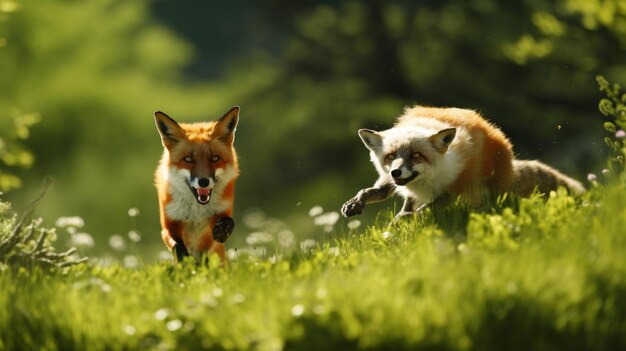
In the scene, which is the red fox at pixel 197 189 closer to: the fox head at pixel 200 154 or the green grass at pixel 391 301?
the fox head at pixel 200 154

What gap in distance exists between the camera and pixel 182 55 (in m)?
20.3

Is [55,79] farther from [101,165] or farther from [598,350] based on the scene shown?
[598,350]

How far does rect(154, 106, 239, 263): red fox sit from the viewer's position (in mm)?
6285

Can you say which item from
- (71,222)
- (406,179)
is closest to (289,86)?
(71,222)

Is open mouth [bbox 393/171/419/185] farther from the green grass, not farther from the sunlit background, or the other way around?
the sunlit background

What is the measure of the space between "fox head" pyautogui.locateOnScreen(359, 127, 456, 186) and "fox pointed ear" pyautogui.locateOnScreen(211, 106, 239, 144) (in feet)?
3.93

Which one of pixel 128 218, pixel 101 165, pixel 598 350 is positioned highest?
pixel 101 165

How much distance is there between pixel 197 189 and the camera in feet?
20.4

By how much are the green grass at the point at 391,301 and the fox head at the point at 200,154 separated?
725 millimetres

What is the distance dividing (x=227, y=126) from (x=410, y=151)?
1.53 metres

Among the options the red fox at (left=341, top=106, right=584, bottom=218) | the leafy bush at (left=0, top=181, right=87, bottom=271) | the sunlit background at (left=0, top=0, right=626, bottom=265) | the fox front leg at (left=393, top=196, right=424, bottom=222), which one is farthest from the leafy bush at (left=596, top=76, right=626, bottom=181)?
the leafy bush at (left=0, top=181, right=87, bottom=271)

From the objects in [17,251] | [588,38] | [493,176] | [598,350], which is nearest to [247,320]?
[598,350]

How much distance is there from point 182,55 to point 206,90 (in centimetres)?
134

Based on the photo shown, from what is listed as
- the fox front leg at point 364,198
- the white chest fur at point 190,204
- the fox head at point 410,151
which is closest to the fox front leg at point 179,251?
the white chest fur at point 190,204
